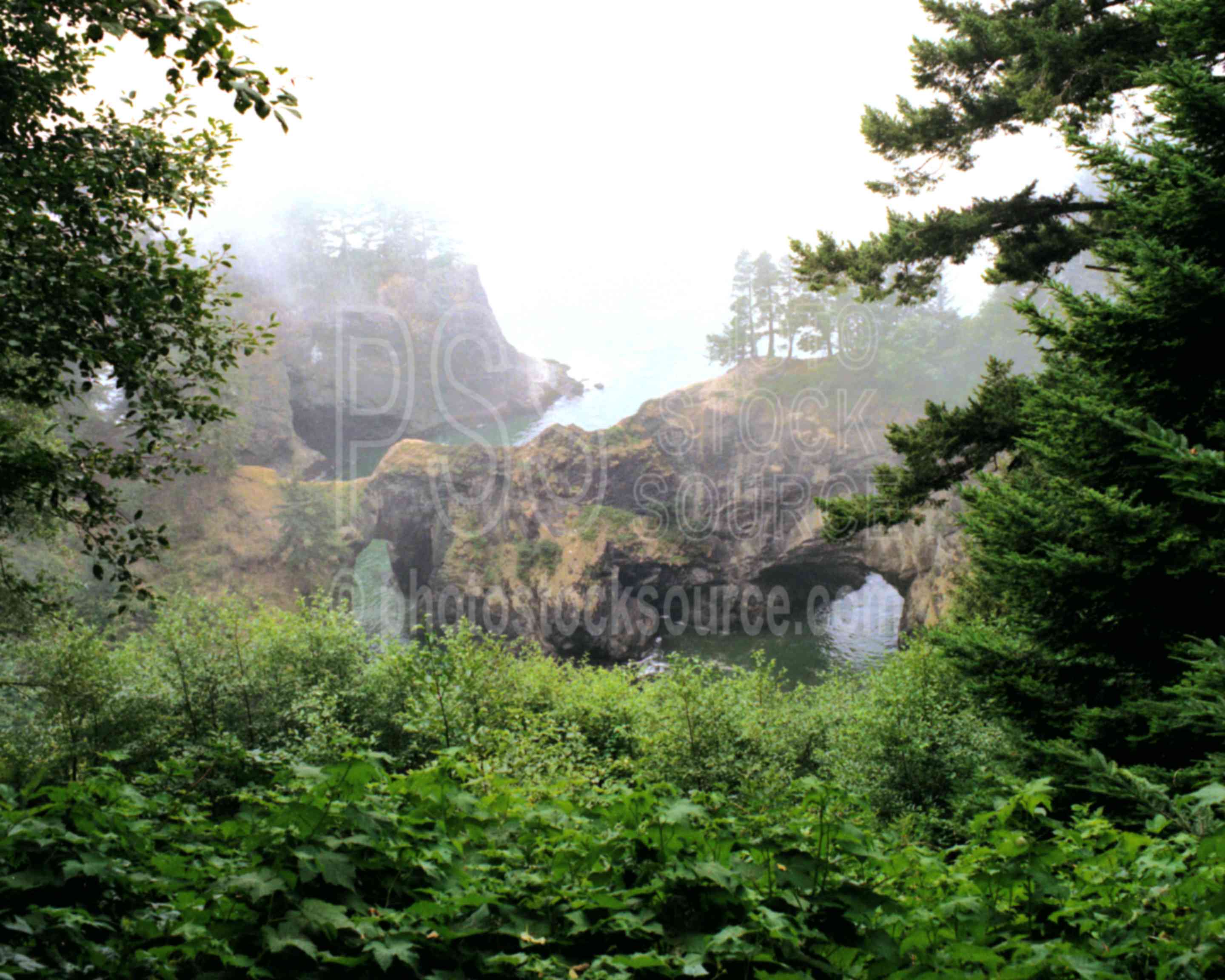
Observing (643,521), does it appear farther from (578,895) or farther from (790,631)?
(578,895)

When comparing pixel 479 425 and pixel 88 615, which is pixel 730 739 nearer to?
pixel 88 615

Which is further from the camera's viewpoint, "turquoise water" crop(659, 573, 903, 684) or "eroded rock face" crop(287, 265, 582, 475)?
"eroded rock face" crop(287, 265, 582, 475)

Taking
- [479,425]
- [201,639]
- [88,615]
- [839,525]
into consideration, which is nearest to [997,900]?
[839,525]

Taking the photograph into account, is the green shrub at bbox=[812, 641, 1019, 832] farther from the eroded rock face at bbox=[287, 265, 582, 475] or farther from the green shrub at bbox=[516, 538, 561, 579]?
the eroded rock face at bbox=[287, 265, 582, 475]

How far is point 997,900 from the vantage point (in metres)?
2.45

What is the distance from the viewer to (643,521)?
132 ft

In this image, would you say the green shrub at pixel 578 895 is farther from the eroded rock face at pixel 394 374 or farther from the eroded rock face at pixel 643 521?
the eroded rock face at pixel 394 374

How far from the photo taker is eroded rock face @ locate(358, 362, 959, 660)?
123 ft

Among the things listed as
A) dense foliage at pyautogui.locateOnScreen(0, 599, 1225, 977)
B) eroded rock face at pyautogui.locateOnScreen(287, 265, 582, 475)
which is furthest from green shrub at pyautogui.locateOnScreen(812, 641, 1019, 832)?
eroded rock face at pyautogui.locateOnScreen(287, 265, 582, 475)

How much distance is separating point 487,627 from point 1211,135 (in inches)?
1347

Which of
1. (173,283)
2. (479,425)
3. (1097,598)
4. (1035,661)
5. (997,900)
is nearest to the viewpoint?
(997,900)

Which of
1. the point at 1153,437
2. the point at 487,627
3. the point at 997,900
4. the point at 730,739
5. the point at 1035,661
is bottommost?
the point at 487,627

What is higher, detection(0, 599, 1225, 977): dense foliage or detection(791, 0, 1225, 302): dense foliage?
detection(791, 0, 1225, 302): dense foliage

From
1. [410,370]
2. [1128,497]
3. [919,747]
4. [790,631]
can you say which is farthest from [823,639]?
[410,370]
